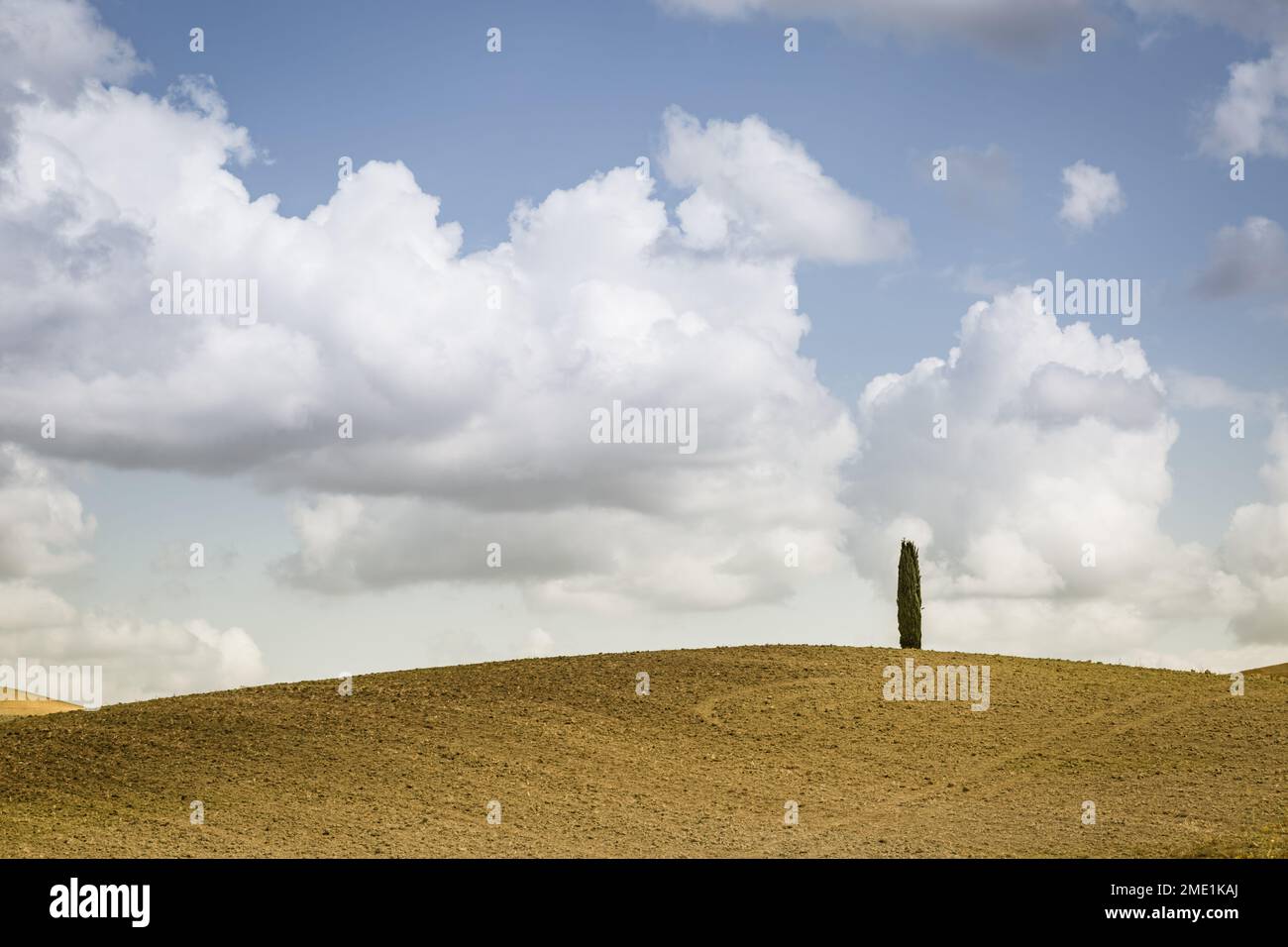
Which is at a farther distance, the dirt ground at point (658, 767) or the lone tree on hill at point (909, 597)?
the lone tree on hill at point (909, 597)

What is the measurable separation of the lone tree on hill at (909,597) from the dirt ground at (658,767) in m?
2.94

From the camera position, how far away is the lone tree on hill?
1198 inches

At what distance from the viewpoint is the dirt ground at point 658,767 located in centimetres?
1694

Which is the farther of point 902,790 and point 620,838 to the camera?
point 902,790

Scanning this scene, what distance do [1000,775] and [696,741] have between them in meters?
5.82

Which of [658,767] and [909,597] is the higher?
[909,597]

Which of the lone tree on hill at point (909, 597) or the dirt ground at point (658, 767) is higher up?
the lone tree on hill at point (909, 597)

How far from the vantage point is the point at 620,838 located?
17.2m

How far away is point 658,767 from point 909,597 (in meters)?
11.9

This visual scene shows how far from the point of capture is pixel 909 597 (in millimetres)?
30562
